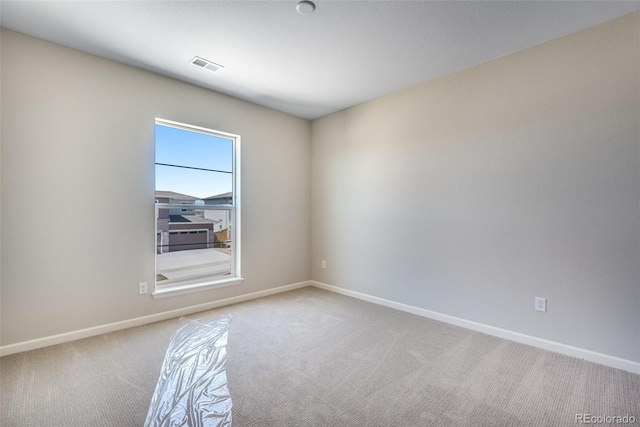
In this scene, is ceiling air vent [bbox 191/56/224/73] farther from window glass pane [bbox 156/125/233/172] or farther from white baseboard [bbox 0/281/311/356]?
white baseboard [bbox 0/281/311/356]

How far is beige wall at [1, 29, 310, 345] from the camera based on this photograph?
2.36 m

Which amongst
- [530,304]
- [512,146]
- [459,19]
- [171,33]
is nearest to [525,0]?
[459,19]

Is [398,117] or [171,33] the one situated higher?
[171,33]

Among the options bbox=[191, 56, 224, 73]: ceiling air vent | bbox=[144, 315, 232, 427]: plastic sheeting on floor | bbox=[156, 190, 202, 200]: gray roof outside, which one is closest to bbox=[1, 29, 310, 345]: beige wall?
bbox=[156, 190, 202, 200]: gray roof outside

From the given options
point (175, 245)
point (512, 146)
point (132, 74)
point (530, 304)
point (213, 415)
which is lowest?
point (213, 415)

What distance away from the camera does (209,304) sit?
348cm

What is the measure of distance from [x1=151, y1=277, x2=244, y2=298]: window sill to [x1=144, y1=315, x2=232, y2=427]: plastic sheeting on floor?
20.6 inches

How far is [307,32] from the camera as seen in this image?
2352 millimetres

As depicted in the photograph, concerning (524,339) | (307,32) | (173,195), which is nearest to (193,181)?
(173,195)

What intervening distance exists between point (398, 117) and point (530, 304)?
2.37m

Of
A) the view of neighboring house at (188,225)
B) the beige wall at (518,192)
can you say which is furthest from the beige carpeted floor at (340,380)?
the view of neighboring house at (188,225)

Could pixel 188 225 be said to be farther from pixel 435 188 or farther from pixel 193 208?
pixel 435 188

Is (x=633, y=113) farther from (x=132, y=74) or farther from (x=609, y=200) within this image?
(x=132, y=74)

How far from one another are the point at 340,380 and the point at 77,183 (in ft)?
9.25
